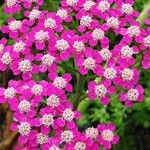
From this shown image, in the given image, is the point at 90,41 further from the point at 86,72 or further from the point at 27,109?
the point at 27,109

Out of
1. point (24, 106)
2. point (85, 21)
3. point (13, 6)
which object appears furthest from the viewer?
point (13, 6)

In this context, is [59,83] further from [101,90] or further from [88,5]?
[88,5]

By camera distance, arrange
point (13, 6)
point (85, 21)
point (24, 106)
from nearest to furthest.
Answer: point (24, 106) < point (85, 21) < point (13, 6)

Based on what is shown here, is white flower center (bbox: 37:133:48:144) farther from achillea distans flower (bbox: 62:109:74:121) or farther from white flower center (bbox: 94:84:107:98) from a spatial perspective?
white flower center (bbox: 94:84:107:98)

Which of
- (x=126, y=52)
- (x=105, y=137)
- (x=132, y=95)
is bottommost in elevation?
(x=105, y=137)

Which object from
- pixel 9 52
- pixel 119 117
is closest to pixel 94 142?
pixel 9 52

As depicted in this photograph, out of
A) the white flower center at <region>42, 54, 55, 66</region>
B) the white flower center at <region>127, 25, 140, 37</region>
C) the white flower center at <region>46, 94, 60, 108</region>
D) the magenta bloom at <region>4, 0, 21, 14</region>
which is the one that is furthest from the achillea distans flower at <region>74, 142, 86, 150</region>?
the magenta bloom at <region>4, 0, 21, 14</region>

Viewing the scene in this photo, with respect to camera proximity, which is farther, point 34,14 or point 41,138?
point 34,14

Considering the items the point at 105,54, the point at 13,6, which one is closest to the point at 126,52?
the point at 105,54
